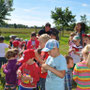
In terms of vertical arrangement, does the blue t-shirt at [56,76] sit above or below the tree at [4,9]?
below

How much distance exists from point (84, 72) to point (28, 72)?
43.1 inches

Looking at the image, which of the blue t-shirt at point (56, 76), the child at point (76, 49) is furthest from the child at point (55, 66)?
the child at point (76, 49)

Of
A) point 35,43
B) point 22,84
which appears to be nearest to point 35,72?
point 22,84

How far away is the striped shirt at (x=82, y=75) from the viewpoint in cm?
237

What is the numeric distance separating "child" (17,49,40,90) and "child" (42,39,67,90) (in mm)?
423

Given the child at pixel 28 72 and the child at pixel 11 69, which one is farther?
the child at pixel 11 69

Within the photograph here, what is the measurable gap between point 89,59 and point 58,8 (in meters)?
29.1

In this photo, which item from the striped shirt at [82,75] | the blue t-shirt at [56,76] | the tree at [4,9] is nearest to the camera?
the blue t-shirt at [56,76]

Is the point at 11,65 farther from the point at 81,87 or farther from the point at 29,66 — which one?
the point at 81,87

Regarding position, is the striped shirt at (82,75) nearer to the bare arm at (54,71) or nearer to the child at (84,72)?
the child at (84,72)

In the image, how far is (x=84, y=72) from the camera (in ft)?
7.84

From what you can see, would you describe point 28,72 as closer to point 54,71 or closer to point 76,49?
point 54,71

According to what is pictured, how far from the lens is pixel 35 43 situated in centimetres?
544

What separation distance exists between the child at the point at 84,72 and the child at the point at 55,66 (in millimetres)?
310
